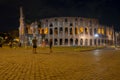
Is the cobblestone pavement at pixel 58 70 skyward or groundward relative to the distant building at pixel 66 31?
groundward

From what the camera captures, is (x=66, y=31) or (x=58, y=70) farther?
(x=66, y=31)

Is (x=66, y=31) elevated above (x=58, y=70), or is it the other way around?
(x=66, y=31)

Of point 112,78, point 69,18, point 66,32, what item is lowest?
point 112,78

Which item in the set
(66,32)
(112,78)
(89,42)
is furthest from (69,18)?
(112,78)

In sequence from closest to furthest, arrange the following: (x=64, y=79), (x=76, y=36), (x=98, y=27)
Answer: (x=64, y=79), (x=76, y=36), (x=98, y=27)

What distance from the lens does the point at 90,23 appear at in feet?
352

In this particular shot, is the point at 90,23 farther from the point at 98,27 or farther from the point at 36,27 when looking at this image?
the point at 36,27

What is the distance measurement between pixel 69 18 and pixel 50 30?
10.3 m

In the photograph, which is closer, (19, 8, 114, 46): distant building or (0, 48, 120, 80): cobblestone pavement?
(0, 48, 120, 80): cobblestone pavement

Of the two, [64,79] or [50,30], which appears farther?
[50,30]

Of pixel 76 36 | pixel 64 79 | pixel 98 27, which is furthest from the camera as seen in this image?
pixel 98 27

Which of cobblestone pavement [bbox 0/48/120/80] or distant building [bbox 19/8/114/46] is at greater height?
distant building [bbox 19/8/114/46]

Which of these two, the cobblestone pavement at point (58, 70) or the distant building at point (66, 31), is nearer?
the cobblestone pavement at point (58, 70)

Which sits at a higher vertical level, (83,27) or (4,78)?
(83,27)
